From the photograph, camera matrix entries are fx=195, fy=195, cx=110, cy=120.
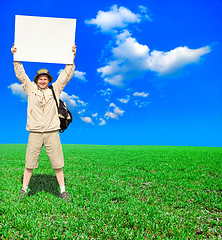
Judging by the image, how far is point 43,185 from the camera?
20.8 feet

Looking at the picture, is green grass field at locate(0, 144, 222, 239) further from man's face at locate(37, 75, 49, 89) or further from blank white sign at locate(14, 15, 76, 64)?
blank white sign at locate(14, 15, 76, 64)

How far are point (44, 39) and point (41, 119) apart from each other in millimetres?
2122

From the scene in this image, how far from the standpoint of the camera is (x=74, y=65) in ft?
17.4

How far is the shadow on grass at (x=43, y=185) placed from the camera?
5.72 metres

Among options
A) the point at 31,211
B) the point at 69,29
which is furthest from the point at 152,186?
the point at 69,29

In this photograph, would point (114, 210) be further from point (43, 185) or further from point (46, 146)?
point (43, 185)

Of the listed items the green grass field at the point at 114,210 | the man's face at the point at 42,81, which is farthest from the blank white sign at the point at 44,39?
the green grass field at the point at 114,210

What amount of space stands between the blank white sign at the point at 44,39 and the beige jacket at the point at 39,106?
32 centimetres

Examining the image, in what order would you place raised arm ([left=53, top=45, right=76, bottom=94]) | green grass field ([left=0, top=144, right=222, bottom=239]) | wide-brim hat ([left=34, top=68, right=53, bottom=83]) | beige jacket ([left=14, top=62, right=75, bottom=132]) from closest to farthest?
1. green grass field ([left=0, top=144, right=222, bottom=239])
2. beige jacket ([left=14, top=62, right=75, bottom=132])
3. wide-brim hat ([left=34, top=68, right=53, bottom=83])
4. raised arm ([left=53, top=45, right=76, bottom=94])

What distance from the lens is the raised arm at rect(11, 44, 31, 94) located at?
5012mm

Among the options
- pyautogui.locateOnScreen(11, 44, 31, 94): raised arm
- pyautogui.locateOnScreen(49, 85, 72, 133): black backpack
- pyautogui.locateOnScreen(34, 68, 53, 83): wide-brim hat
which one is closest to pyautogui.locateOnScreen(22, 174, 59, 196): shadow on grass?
pyautogui.locateOnScreen(49, 85, 72, 133): black backpack

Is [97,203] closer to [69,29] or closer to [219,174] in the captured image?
[69,29]

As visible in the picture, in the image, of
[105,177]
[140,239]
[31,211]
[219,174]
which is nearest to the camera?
[140,239]

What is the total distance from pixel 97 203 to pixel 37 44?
4.35 metres
